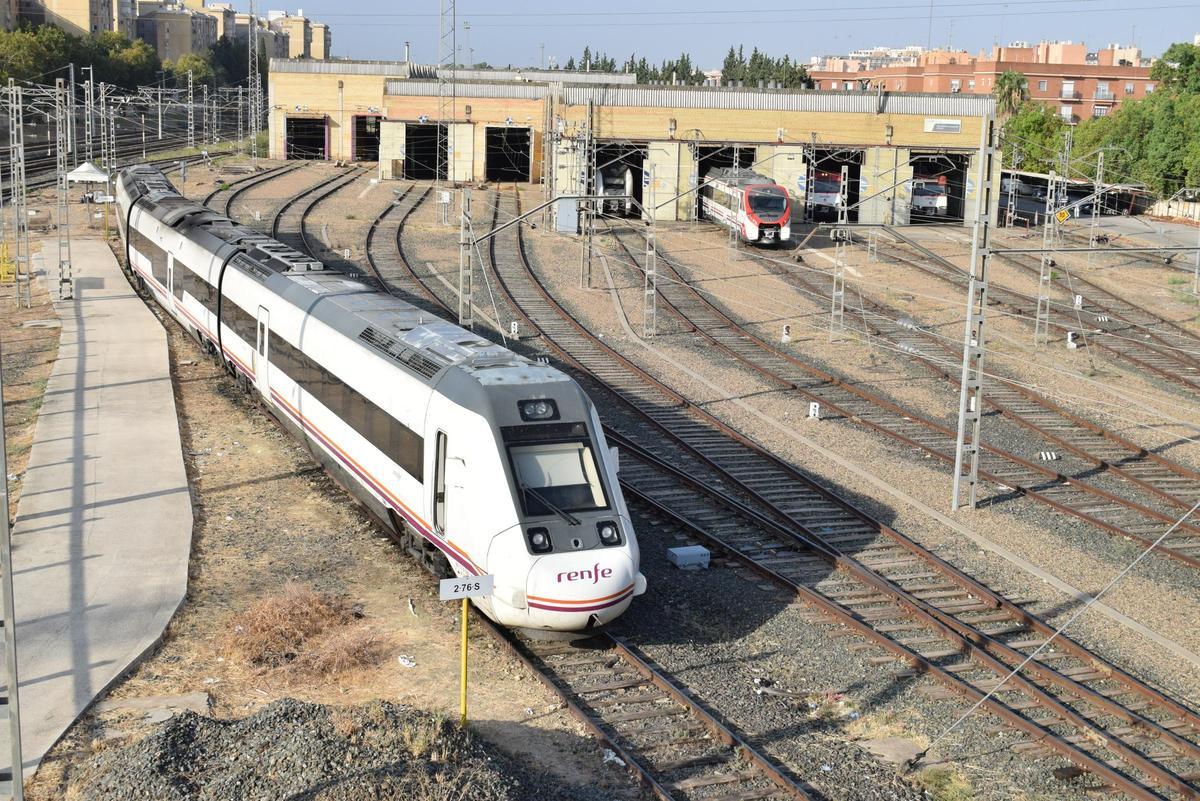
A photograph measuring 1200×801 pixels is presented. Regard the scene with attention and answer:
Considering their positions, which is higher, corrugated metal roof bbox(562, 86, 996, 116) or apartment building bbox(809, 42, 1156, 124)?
apartment building bbox(809, 42, 1156, 124)

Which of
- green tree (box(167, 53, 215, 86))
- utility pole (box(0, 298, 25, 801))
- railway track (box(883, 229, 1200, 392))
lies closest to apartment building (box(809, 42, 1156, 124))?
green tree (box(167, 53, 215, 86))

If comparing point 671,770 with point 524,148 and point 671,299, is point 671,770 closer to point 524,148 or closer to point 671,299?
point 671,299

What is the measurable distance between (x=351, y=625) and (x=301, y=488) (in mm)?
5254

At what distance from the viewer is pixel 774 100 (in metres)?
55.8

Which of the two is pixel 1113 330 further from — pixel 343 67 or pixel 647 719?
pixel 343 67

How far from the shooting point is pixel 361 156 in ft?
239

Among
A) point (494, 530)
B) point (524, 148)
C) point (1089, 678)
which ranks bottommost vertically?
point (1089, 678)

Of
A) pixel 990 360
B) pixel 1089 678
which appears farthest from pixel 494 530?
pixel 990 360

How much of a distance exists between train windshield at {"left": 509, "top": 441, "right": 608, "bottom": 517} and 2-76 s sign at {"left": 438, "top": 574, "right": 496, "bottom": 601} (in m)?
1.16

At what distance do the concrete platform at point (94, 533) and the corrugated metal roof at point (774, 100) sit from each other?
101 feet

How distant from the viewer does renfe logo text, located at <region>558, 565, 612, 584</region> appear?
1209cm

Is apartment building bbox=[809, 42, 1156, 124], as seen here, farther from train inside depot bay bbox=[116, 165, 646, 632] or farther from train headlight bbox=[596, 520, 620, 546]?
train headlight bbox=[596, 520, 620, 546]

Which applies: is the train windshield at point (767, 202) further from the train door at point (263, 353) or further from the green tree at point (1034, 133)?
the green tree at point (1034, 133)

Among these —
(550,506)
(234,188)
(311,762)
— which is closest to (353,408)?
(550,506)
